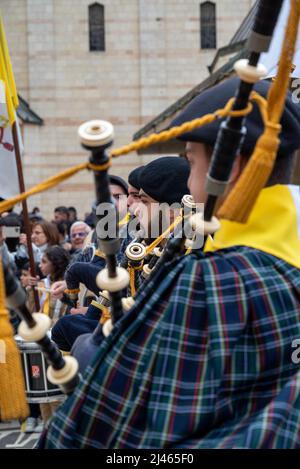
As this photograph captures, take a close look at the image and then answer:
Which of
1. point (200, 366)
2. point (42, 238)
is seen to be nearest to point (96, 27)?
point (42, 238)

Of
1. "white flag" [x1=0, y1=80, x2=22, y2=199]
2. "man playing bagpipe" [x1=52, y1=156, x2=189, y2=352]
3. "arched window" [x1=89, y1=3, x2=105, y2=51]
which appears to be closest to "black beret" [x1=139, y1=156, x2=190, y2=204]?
"man playing bagpipe" [x1=52, y1=156, x2=189, y2=352]

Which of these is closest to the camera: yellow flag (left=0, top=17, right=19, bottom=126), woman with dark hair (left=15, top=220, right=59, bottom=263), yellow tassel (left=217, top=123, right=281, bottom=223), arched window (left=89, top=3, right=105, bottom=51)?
yellow tassel (left=217, top=123, right=281, bottom=223)

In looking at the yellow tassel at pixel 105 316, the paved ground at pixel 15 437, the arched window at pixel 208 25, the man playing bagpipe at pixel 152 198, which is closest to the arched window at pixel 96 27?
the arched window at pixel 208 25

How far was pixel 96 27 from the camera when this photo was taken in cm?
2633

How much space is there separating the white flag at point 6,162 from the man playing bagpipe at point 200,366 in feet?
10.1

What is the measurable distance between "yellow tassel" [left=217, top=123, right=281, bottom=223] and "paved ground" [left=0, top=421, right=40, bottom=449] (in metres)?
4.45

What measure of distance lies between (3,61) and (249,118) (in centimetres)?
232

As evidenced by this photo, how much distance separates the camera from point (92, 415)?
5.92 ft

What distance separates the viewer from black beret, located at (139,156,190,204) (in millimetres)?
4352

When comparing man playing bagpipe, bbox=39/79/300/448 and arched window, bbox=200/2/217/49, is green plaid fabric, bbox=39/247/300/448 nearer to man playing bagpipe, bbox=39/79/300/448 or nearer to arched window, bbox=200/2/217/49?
A: man playing bagpipe, bbox=39/79/300/448

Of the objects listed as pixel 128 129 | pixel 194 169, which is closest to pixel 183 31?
pixel 128 129

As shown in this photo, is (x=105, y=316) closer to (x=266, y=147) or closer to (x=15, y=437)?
(x=266, y=147)

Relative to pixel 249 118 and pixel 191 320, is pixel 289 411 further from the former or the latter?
pixel 249 118

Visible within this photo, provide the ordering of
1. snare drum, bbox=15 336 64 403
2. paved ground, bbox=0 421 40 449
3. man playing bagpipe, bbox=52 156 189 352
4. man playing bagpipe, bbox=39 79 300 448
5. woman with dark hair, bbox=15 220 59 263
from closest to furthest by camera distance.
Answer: man playing bagpipe, bbox=39 79 300 448, man playing bagpipe, bbox=52 156 189 352, snare drum, bbox=15 336 64 403, paved ground, bbox=0 421 40 449, woman with dark hair, bbox=15 220 59 263
